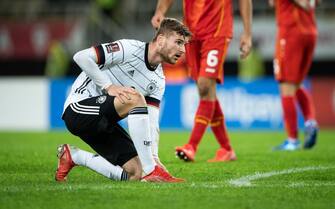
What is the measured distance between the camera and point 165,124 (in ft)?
54.1

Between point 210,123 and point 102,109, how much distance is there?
2.50m

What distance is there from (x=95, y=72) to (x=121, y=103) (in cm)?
30

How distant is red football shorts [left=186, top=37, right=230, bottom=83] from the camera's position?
25.4 feet

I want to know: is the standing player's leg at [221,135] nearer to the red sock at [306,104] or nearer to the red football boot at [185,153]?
the red football boot at [185,153]

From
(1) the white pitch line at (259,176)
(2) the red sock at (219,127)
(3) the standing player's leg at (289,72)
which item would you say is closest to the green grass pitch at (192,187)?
(1) the white pitch line at (259,176)

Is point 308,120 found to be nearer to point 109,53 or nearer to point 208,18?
point 208,18

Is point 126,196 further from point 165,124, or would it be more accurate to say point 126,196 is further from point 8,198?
point 165,124

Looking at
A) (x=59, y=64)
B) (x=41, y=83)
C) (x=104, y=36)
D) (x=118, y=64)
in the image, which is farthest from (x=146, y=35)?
(x=118, y=64)

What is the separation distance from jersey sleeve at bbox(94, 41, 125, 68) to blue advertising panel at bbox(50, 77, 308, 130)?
10410mm

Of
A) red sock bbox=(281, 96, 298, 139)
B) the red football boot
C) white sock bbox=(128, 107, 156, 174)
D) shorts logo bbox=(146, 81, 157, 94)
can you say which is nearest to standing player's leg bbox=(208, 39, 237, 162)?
the red football boot

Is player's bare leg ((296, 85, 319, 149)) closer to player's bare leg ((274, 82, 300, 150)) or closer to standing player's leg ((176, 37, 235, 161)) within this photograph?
player's bare leg ((274, 82, 300, 150))

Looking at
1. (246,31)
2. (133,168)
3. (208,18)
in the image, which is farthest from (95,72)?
(246,31)

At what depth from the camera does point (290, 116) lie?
9617 mm

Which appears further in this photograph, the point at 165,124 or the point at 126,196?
the point at 165,124
